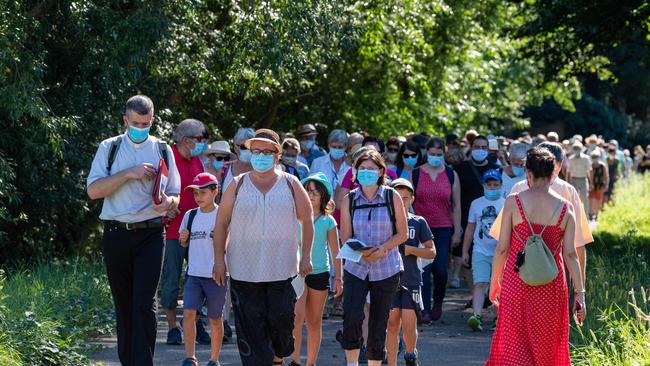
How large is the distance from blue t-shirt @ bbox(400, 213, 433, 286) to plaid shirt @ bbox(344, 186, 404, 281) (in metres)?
1.05

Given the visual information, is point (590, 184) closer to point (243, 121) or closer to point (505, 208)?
point (243, 121)

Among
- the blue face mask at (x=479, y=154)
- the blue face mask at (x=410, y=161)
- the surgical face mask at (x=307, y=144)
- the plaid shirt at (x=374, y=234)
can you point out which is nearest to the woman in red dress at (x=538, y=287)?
the plaid shirt at (x=374, y=234)

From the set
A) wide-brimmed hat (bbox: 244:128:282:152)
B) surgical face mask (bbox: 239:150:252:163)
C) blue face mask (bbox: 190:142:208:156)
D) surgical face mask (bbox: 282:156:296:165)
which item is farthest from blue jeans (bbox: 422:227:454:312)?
wide-brimmed hat (bbox: 244:128:282:152)

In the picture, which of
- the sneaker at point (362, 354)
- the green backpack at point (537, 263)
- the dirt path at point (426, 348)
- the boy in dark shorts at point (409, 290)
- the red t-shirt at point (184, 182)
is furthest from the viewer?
the red t-shirt at point (184, 182)

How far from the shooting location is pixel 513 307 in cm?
802

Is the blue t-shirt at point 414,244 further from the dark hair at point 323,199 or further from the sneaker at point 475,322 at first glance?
the sneaker at point 475,322

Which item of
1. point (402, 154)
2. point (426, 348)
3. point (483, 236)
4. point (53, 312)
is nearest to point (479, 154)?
point (402, 154)

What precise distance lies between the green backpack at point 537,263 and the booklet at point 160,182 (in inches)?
95.7

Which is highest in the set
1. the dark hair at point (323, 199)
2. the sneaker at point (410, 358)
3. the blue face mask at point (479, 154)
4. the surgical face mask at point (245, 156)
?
the blue face mask at point (479, 154)

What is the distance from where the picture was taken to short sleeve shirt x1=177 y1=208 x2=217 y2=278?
399 inches

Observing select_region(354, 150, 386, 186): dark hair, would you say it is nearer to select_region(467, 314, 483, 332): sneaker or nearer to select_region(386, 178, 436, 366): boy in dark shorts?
select_region(386, 178, 436, 366): boy in dark shorts

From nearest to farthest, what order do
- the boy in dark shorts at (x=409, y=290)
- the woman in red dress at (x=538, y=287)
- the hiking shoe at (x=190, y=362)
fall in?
1. the woman in red dress at (x=538, y=287)
2. the hiking shoe at (x=190, y=362)
3. the boy in dark shorts at (x=409, y=290)

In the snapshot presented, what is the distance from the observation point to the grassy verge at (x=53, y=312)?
913 cm

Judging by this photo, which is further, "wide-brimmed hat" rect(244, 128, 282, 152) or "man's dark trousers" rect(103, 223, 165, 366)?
"man's dark trousers" rect(103, 223, 165, 366)
